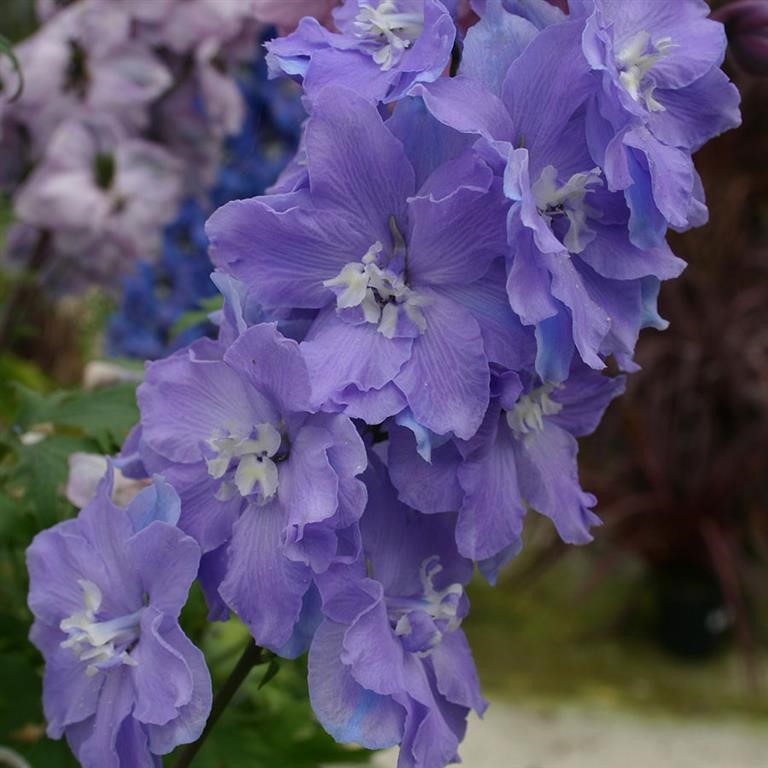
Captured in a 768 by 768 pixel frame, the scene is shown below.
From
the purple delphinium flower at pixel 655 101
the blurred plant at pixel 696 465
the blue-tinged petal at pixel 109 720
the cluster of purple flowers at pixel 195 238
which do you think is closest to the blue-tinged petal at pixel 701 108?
the purple delphinium flower at pixel 655 101

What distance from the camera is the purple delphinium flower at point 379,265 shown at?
0.43m

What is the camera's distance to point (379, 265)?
46cm

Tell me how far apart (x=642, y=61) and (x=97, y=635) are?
32 cm

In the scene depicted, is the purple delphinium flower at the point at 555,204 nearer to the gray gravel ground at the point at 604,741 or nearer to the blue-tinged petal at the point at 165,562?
the blue-tinged petal at the point at 165,562

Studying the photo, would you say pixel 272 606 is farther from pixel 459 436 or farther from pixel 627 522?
pixel 627 522

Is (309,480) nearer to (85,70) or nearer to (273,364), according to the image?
(273,364)

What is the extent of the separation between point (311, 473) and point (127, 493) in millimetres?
245

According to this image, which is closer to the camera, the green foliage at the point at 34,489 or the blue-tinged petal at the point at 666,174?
the blue-tinged petal at the point at 666,174

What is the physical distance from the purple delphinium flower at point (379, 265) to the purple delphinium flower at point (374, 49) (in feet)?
0.07

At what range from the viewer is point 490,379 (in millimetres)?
444

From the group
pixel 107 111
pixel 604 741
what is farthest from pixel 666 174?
pixel 604 741

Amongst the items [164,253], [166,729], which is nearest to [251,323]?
[166,729]

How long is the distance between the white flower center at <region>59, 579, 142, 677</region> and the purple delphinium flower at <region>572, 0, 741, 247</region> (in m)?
0.26

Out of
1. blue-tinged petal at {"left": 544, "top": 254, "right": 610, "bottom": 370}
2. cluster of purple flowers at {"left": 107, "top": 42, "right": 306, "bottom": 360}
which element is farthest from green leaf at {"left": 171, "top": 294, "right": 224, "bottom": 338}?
cluster of purple flowers at {"left": 107, "top": 42, "right": 306, "bottom": 360}
